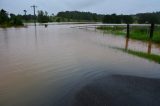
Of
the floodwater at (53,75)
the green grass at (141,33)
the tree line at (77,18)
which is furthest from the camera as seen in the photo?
the tree line at (77,18)

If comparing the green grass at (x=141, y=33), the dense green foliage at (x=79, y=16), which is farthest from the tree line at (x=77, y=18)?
the green grass at (x=141, y=33)

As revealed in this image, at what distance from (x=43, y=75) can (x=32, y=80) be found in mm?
920

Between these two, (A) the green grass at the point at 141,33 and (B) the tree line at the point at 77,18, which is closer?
(A) the green grass at the point at 141,33

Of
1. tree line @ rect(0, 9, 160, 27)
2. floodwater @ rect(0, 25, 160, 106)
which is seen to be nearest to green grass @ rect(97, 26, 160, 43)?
floodwater @ rect(0, 25, 160, 106)

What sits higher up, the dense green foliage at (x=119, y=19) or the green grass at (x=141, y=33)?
the dense green foliage at (x=119, y=19)

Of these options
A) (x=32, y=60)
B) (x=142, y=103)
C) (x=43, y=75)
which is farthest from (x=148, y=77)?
(x=32, y=60)

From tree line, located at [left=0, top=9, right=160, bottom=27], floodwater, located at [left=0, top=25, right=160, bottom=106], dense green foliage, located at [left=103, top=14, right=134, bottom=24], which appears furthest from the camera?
dense green foliage, located at [left=103, top=14, right=134, bottom=24]

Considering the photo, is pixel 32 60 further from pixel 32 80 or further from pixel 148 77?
pixel 148 77

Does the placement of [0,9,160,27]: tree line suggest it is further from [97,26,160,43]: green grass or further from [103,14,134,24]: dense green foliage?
[97,26,160,43]: green grass

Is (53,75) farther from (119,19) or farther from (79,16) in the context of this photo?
(79,16)

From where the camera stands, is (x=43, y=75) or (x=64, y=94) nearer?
(x=64, y=94)

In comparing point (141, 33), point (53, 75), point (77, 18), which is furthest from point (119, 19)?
point (53, 75)

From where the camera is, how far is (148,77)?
10078 millimetres

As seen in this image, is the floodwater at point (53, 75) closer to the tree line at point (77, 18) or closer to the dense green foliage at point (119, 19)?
the tree line at point (77, 18)
